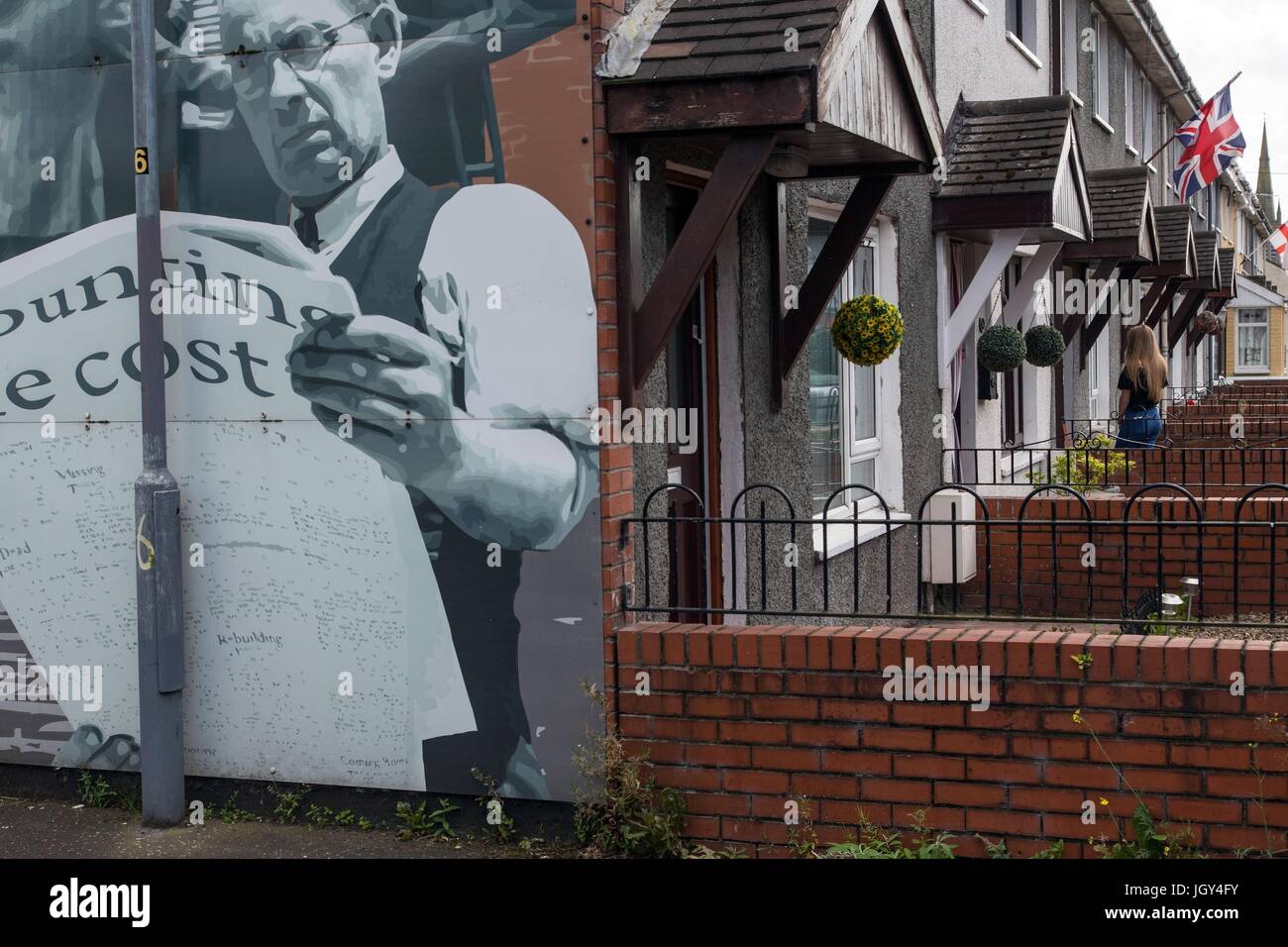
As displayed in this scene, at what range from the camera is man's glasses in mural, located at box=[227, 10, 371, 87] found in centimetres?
527

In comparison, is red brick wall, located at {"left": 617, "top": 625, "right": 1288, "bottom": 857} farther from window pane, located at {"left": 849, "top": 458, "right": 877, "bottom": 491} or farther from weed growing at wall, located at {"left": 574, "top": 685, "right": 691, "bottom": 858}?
window pane, located at {"left": 849, "top": 458, "right": 877, "bottom": 491}

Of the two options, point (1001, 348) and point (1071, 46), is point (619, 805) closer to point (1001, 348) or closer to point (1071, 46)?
point (1001, 348)

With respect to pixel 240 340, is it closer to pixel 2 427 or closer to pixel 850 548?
pixel 2 427

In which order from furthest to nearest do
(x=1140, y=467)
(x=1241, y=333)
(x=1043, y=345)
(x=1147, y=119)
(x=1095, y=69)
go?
(x=1241, y=333)
(x=1147, y=119)
(x=1095, y=69)
(x=1043, y=345)
(x=1140, y=467)

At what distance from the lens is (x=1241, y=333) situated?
51750 millimetres

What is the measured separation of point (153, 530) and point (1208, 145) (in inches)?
649

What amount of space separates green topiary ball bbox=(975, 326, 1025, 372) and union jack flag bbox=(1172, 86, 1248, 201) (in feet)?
29.8

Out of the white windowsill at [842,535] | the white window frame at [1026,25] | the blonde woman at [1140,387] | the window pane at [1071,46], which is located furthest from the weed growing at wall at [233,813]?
the window pane at [1071,46]

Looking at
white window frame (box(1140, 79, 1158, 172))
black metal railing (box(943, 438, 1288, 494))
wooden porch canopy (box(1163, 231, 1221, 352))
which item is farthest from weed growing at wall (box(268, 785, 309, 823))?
wooden porch canopy (box(1163, 231, 1221, 352))

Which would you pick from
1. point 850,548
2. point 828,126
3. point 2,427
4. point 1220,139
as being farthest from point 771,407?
point 1220,139

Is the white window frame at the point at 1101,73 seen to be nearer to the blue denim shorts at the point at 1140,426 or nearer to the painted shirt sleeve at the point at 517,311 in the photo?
the blue denim shorts at the point at 1140,426

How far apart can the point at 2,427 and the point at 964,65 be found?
7.57 m

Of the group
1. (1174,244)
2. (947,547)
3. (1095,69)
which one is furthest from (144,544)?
(1174,244)

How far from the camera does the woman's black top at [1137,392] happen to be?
1120 cm
